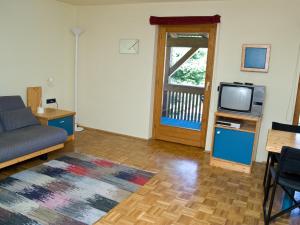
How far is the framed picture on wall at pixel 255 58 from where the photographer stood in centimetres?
369

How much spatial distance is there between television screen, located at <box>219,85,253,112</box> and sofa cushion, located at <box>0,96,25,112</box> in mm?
2877

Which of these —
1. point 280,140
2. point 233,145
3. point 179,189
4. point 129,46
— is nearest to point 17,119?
point 129,46

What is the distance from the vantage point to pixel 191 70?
444cm

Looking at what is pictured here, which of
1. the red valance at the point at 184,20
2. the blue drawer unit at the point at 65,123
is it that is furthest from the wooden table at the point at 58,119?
the red valance at the point at 184,20

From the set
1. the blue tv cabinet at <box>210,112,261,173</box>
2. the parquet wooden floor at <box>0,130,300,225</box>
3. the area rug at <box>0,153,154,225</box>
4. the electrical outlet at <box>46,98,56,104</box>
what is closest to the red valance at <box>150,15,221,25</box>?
the blue tv cabinet at <box>210,112,261,173</box>

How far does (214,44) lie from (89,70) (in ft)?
7.84

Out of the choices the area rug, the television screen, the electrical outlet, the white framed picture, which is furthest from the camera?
the electrical outlet

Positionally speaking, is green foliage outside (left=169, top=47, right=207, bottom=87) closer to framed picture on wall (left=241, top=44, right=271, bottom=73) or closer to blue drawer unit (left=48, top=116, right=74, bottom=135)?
framed picture on wall (left=241, top=44, right=271, bottom=73)

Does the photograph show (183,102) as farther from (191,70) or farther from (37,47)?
(37,47)

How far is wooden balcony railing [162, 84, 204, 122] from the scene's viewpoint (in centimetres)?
448

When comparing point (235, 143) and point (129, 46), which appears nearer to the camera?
point (235, 143)

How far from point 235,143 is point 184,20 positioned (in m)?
2.01

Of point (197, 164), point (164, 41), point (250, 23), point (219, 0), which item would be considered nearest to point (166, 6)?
point (164, 41)

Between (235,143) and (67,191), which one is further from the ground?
(235,143)
